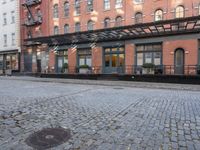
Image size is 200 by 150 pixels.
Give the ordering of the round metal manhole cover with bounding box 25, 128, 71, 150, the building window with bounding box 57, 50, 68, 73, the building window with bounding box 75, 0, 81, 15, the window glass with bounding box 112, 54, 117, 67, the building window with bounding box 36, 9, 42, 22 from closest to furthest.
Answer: the round metal manhole cover with bounding box 25, 128, 71, 150 → the window glass with bounding box 112, 54, 117, 67 → the building window with bounding box 75, 0, 81, 15 → the building window with bounding box 57, 50, 68, 73 → the building window with bounding box 36, 9, 42, 22

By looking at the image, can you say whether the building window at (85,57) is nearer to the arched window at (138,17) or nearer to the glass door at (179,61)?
the arched window at (138,17)

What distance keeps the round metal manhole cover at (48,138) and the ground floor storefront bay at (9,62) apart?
33.0 m

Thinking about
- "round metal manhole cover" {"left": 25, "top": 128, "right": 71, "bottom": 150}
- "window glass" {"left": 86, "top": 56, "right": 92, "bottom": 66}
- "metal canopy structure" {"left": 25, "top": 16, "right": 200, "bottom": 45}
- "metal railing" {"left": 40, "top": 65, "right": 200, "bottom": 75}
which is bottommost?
"round metal manhole cover" {"left": 25, "top": 128, "right": 71, "bottom": 150}

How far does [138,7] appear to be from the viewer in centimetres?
2445

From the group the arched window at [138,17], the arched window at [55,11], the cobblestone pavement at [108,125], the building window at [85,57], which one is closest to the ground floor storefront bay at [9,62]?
the arched window at [55,11]

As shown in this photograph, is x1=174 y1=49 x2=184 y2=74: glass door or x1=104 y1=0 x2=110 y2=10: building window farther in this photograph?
x1=104 y1=0 x2=110 y2=10: building window

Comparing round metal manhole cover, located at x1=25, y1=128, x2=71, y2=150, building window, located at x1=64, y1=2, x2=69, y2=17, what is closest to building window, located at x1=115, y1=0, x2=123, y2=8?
building window, located at x1=64, y1=2, x2=69, y2=17

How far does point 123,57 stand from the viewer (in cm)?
2552

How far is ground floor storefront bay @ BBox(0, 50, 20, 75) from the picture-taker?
35.7 meters

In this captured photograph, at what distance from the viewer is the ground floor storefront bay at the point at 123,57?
70.5ft

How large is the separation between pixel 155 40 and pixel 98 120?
18.5 m

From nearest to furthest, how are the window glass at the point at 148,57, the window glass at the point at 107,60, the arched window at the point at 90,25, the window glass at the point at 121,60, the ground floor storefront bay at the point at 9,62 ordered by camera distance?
the window glass at the point at 148,57 → the window glass at the point at 121,60 → the window glass at the point at 107,60 → the arched window at the point at 90,25 → the ground floor storefront bay at the point at 9,62

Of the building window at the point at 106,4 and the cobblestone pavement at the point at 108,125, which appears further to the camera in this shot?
the building window at the point at 106,4

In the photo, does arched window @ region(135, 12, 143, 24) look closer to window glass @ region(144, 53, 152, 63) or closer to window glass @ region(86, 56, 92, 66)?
window glass @ region(144, 53, 152, 63)
